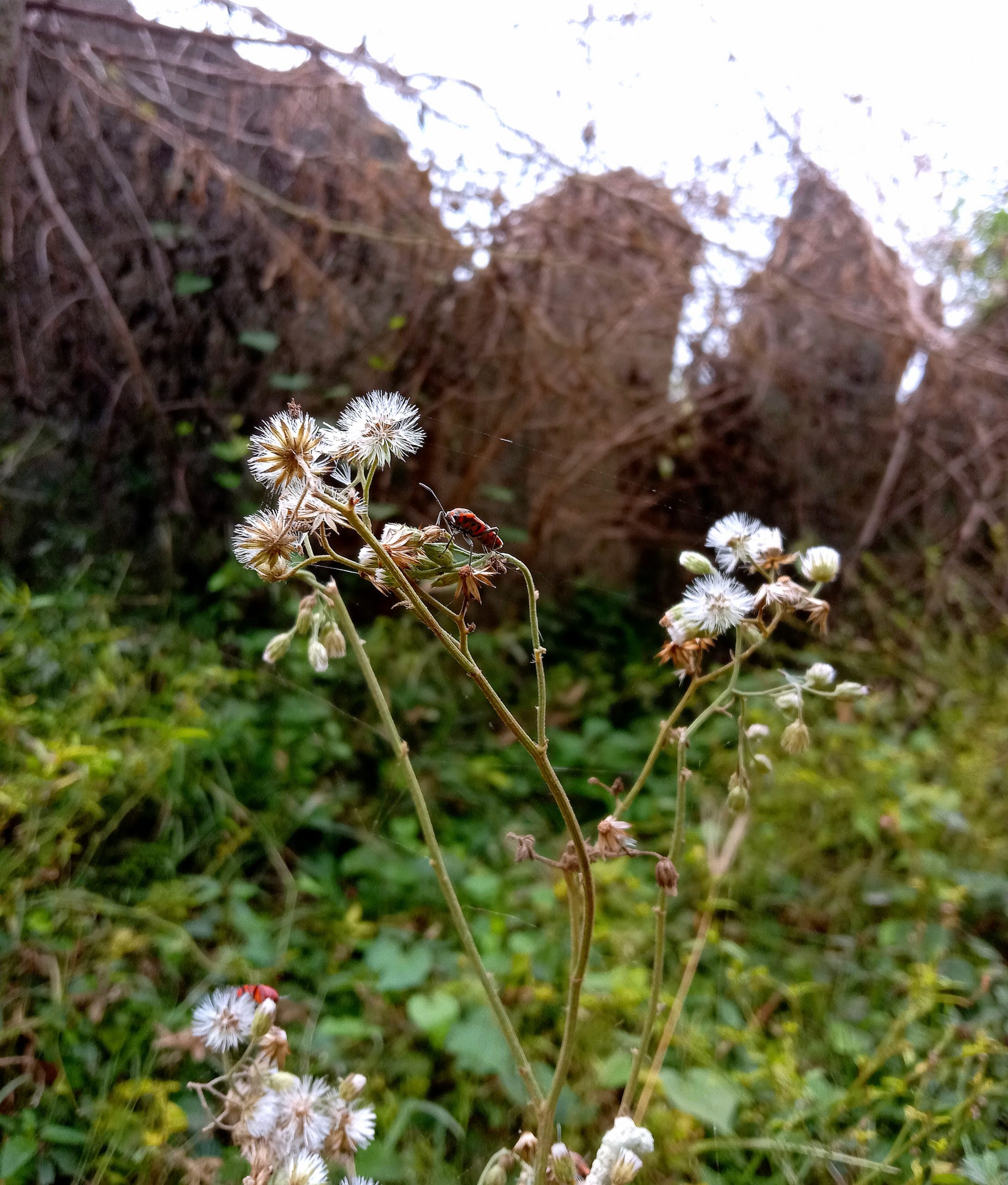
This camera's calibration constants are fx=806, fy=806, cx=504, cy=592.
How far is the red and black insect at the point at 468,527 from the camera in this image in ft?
1.74

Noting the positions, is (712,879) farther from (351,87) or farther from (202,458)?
Answer: (351,87)

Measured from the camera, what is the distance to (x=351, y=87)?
204cm

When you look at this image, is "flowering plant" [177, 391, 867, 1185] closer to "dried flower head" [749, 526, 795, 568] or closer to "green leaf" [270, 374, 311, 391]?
"dried flower head" [749, 526, 795, 568]

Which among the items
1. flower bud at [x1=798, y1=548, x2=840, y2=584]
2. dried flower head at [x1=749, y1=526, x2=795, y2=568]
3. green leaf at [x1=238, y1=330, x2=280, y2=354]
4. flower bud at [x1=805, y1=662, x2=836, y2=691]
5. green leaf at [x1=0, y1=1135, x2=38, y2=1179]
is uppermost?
green leaf at [x1=238, y1=330, x2=280, y2=354]

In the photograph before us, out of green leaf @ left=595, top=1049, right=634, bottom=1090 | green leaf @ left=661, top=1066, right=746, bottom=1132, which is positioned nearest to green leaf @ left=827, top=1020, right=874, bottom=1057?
green leaf @ left=661, top=1066, right=746, bottom=1132

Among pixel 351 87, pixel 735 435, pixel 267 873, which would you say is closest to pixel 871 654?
pixel 735 435

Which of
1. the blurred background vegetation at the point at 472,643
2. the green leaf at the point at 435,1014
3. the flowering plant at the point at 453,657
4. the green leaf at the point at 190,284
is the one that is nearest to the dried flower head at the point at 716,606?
the flowering plant at the point at 453,657

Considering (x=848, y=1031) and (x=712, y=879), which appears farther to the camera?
(x=712, y=879)

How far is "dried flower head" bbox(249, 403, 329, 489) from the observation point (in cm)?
48

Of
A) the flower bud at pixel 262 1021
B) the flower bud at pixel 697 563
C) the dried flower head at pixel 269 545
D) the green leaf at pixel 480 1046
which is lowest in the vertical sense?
the flower bud at pixel 262 1021

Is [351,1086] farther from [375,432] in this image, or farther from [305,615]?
[375,432]

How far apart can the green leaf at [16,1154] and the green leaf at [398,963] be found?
44cm

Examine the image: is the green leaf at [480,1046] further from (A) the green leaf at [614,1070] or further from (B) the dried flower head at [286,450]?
(B) the dried flower head at [286,450]

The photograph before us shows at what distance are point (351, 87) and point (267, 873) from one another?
1.88 meters
